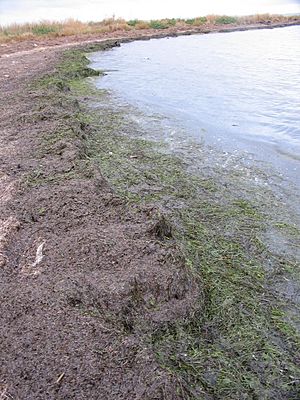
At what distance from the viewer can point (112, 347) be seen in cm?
273

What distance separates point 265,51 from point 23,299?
1828cm

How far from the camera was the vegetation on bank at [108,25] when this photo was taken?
2745 cm

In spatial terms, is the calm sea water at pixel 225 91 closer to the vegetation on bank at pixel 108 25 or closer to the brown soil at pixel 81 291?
the brown soil at pixel 81 291

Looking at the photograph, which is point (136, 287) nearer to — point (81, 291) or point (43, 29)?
point (81, 291)

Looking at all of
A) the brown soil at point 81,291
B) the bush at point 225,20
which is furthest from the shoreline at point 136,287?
the bush at point 225,20

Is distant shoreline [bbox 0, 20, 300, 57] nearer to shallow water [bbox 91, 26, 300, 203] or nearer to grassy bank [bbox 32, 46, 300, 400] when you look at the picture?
shallow water [bbox 91, 26, 300, 203]

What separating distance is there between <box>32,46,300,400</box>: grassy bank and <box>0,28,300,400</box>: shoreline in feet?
0.04

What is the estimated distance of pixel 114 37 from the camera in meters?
28.0

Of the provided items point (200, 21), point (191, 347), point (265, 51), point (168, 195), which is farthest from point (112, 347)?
point (200, 21)

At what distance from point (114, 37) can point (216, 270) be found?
26.7 m

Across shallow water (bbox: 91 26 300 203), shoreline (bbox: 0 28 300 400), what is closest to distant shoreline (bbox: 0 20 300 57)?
shallow water (bbox: 91 26 300 203)

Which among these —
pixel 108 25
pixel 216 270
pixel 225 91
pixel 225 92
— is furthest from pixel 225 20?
pixel 216 270

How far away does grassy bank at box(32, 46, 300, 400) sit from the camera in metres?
2.78

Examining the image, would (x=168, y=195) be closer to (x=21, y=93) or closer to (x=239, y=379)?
(x=239, y=379)
